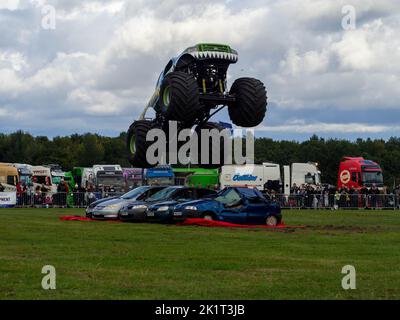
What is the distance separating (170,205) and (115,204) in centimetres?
298

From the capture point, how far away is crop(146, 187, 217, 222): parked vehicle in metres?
26.4

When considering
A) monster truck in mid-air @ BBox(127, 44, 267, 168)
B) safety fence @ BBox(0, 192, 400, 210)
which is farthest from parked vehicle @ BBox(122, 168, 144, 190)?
monster truck in mid-air @ BBox(127, 44, 267, 168)

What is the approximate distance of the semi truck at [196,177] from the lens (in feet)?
177

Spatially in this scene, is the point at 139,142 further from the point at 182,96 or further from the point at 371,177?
the point at 371,177

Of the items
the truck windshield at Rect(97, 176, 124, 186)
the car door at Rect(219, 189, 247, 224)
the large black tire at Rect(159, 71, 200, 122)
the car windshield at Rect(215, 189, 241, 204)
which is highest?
the large black tire at Rect(159, 71, 200, 122)

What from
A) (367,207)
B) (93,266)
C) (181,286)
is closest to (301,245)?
(93,266)

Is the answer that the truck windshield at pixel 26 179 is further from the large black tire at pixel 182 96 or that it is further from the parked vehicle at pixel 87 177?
the large black tire at pixel 182 96

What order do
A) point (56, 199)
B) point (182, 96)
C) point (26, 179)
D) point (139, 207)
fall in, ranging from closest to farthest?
point (182, 96) < point (139, 207) < point (56, 199) < point (26, 179)

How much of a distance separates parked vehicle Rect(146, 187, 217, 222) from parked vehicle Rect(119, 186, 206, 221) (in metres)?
0.05

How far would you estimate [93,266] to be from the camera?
13.0 meters

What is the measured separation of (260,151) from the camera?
140 metres

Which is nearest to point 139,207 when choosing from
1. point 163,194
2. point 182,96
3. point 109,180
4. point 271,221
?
point 163,194

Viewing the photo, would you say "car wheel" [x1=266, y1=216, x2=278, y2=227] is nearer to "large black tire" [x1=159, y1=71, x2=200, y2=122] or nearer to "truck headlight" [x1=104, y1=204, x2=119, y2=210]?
"large black tire" [x1=159, y1=71, x2=200, y2=122]

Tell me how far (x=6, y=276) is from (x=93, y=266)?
5.68 ft
